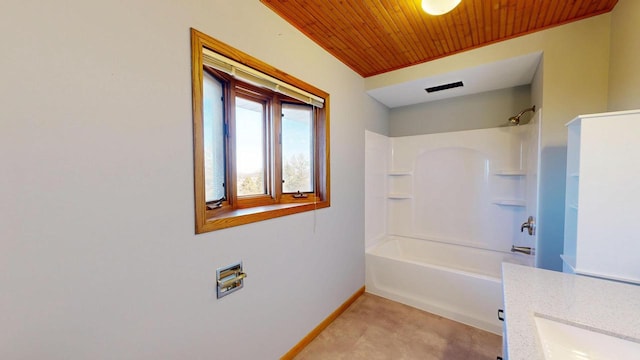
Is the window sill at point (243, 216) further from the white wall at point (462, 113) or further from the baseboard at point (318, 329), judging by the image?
the white wall at point (462, 113)

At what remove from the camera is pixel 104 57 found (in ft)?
2.97

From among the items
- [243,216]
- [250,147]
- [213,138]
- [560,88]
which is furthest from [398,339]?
[560,88]

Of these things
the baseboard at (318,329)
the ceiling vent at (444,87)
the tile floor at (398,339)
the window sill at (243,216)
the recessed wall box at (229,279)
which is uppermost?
the ceiling vent at (444,87)

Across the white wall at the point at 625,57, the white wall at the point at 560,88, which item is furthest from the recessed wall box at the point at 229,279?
the white wall at the point at 625,57

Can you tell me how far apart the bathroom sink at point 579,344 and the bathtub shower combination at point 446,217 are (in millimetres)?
1376

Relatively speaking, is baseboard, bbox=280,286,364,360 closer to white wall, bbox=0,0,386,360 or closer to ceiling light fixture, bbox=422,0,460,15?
white wall, bbox=0,0,386,360

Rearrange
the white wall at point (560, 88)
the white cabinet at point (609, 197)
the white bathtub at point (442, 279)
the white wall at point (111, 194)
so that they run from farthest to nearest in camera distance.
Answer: the white bathtub at point (442, 279), the white wall at point (560, 88), the white cabinet at point (609, 197), the white wall at point (111, 194)

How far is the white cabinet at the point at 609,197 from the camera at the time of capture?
46.0 inches

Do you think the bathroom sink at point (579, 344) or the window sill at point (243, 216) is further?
the window sill at point (243, 216)

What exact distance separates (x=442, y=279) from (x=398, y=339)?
727 millimetres

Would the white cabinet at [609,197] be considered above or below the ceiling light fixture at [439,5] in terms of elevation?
below

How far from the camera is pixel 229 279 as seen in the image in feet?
4.45

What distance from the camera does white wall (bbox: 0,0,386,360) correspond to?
75 cm

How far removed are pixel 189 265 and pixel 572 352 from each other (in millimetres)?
1611
